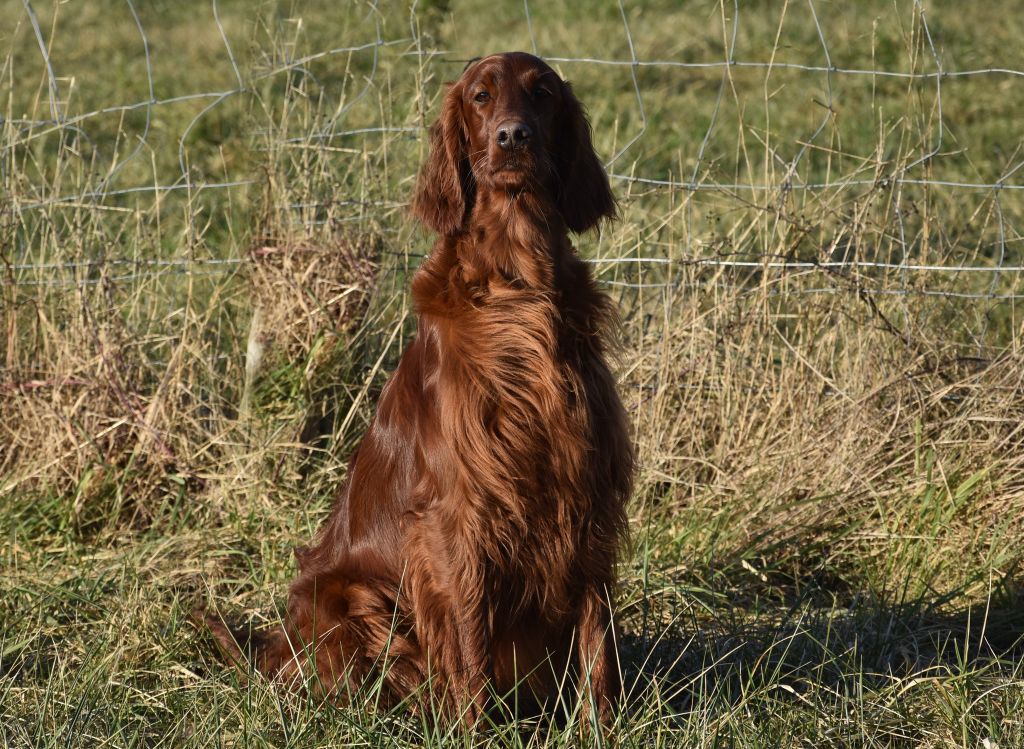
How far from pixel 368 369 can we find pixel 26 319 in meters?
1.16

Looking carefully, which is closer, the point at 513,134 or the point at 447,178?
the point at 513,134

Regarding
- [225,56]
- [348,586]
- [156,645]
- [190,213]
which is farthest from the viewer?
[225,56]

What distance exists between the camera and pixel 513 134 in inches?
100

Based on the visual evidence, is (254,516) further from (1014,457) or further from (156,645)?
(1014,457)

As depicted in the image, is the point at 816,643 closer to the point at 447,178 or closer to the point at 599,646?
the point at 599,646

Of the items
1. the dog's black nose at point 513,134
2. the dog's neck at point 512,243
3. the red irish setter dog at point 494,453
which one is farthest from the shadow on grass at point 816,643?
the dog's black nose at point 513,134

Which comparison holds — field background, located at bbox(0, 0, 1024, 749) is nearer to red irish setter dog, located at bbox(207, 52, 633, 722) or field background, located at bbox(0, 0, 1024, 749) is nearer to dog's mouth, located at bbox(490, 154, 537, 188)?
red irish setter dog, located at bbox(207, 52, 633, 722)

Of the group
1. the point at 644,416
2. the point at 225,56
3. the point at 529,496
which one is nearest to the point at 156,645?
the point at 529,496

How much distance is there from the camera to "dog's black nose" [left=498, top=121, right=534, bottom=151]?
99.8 inches

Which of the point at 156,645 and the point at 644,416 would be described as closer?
the point at 156,645

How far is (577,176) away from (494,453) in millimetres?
692

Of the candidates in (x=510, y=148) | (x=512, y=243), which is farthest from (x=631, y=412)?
(x=510, y=148)

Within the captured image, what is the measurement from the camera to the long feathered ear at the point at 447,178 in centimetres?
270

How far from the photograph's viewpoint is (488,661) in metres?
2.64
